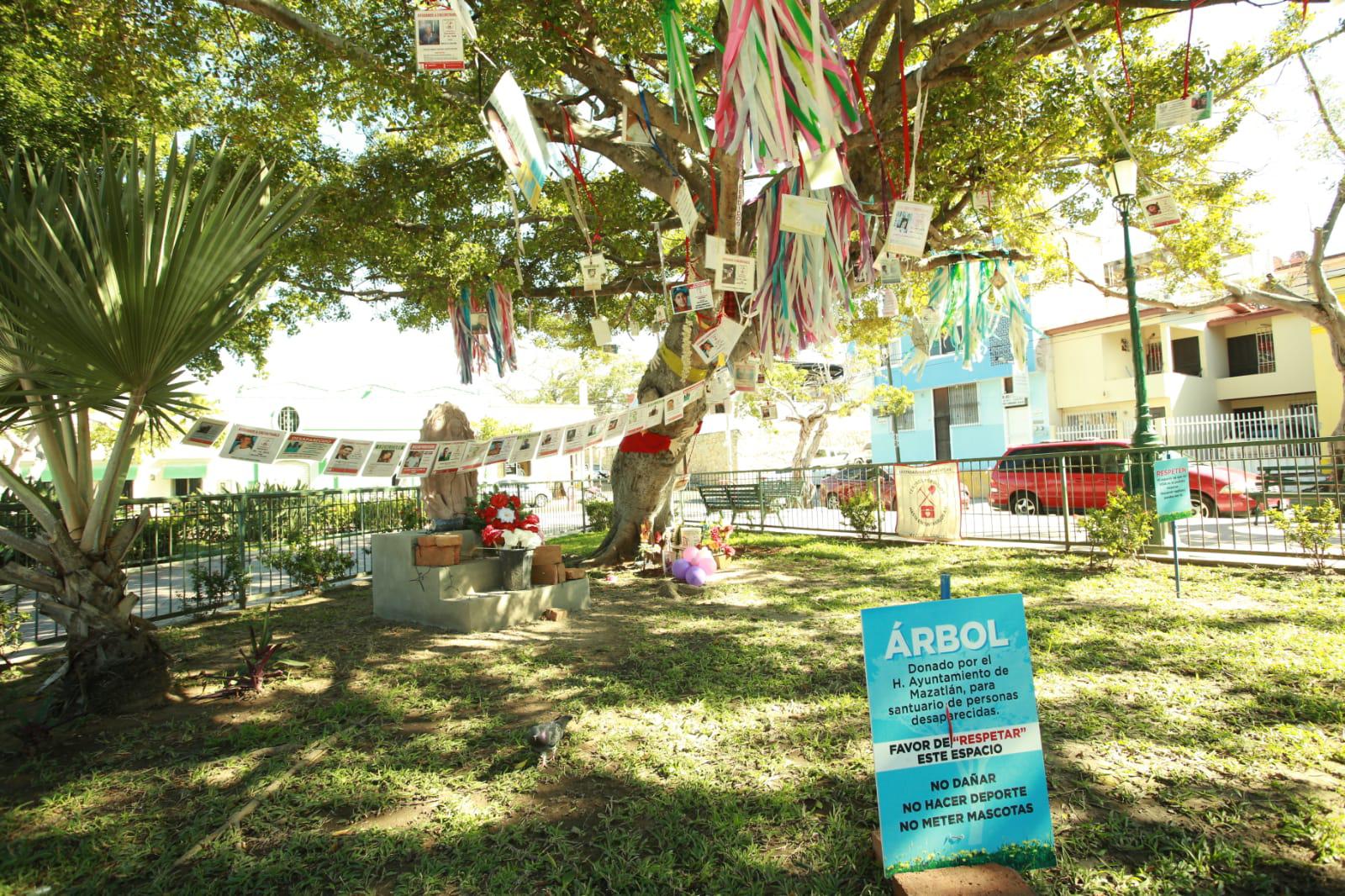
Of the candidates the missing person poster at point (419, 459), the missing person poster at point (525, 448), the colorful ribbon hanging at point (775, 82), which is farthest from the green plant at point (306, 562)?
the colorful ribbon hanging at point (775, 82)

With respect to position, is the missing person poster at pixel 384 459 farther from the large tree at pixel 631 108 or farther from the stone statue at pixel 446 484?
the large tree at pixel 631 108

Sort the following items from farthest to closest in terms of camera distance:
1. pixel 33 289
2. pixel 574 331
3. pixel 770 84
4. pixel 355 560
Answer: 1. pixel 574 331
2. pixel 355 560
3. pixel 770 84
4. pixel 33 289

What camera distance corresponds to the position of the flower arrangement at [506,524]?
6484 millimetres

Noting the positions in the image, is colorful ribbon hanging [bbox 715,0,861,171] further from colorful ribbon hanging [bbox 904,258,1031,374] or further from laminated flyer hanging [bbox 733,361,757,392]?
colorful ribbon hanging [bbox 904,258,1031,374]

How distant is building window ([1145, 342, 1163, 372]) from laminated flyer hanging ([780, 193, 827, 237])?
78.7ft

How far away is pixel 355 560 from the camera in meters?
9.58

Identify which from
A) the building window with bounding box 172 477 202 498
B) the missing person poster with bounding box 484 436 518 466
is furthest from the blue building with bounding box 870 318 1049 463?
the building window with bounding box 172 477 202 498

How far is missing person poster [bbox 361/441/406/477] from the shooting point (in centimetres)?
578

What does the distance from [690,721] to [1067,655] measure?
9.29 ft

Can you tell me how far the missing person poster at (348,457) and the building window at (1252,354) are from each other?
92.7ft

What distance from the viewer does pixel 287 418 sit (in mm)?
26422

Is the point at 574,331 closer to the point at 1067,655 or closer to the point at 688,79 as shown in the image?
the point at 688,79

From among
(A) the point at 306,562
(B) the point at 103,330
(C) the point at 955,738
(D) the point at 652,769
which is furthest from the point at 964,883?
(A) the point at 306,562

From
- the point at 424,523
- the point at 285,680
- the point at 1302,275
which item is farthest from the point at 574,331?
the point at 1302,275
